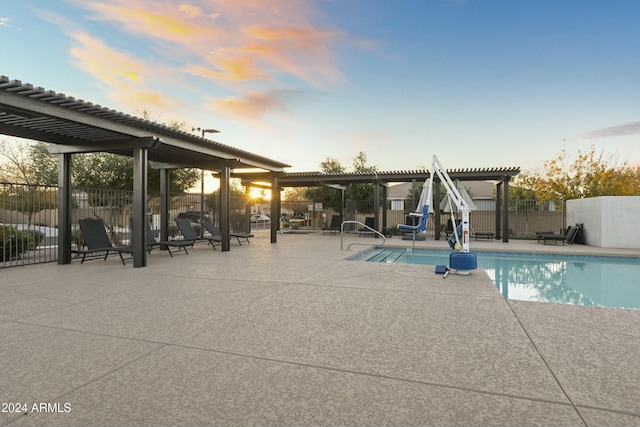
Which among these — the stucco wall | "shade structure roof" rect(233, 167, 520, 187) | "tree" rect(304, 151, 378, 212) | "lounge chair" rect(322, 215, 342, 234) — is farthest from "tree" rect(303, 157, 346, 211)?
the stucco wall

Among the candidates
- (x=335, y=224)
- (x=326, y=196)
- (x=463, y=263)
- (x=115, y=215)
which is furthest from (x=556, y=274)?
(x=326, y=196)

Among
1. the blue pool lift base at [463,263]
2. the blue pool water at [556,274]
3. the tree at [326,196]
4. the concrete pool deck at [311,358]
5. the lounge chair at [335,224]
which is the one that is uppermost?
the tree at [326,196]

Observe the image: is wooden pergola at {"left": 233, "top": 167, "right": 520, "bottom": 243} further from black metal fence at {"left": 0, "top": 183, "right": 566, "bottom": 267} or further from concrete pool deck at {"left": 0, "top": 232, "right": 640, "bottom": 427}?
concrete pool deck at {"left": 0, "top": 232, "right": 640, "bottom": 427}

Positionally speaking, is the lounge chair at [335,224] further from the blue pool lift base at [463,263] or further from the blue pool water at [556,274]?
the blue pool lift base at [463,263]

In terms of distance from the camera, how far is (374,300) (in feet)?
16.7

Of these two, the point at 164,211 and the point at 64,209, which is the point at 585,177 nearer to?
the point at 164,211

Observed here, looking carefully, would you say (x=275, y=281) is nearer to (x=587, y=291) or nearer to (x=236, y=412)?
(x=236, y=412)

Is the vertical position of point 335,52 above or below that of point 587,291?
above

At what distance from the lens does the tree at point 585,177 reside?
24.2 m

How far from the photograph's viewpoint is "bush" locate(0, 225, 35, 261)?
8808mm

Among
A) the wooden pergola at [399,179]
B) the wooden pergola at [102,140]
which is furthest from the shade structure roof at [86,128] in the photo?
the wooden pergola at [399,179]

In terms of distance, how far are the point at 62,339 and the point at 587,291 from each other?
862cm

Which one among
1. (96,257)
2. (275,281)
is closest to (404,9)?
(275,281)

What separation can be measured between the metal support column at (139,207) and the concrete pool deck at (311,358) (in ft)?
8.36
